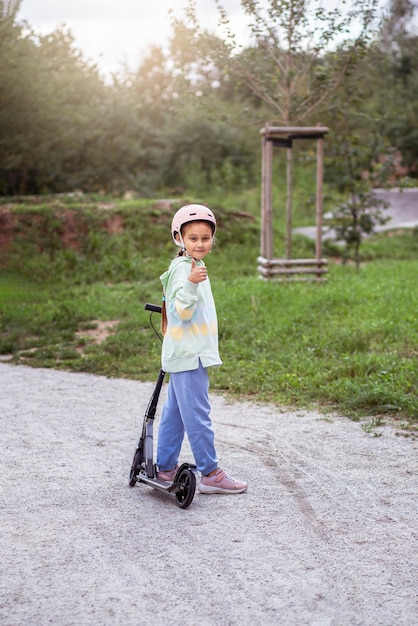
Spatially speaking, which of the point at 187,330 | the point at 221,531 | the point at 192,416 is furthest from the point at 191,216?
the point at 221,531

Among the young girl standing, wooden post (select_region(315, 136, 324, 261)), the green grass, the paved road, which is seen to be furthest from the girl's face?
the paved road

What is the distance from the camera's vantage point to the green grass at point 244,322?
707 centimetres

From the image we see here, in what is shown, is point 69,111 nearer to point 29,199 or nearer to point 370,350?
point 29,199

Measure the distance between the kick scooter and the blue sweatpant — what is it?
8 centimetres

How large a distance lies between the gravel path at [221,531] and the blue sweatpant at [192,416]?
26cm

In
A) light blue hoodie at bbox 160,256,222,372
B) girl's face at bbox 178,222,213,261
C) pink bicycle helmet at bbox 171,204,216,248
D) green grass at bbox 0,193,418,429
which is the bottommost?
green grass at bbox 0,193,418,429

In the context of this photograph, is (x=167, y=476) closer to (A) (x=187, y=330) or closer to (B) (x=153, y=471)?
(B) (x=153, y=471)

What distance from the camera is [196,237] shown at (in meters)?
4.37

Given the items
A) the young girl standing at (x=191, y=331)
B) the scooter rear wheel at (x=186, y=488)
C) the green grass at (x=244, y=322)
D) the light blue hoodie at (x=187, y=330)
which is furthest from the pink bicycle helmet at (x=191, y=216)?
the green grass at (x=244, y=322)

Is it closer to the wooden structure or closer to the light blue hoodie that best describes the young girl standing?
the light blue hoodie

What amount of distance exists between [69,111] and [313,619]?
60.7ft

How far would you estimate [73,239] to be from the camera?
14875mm

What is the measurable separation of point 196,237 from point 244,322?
5014 mm

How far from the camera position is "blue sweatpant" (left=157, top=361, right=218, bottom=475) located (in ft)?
14.6
